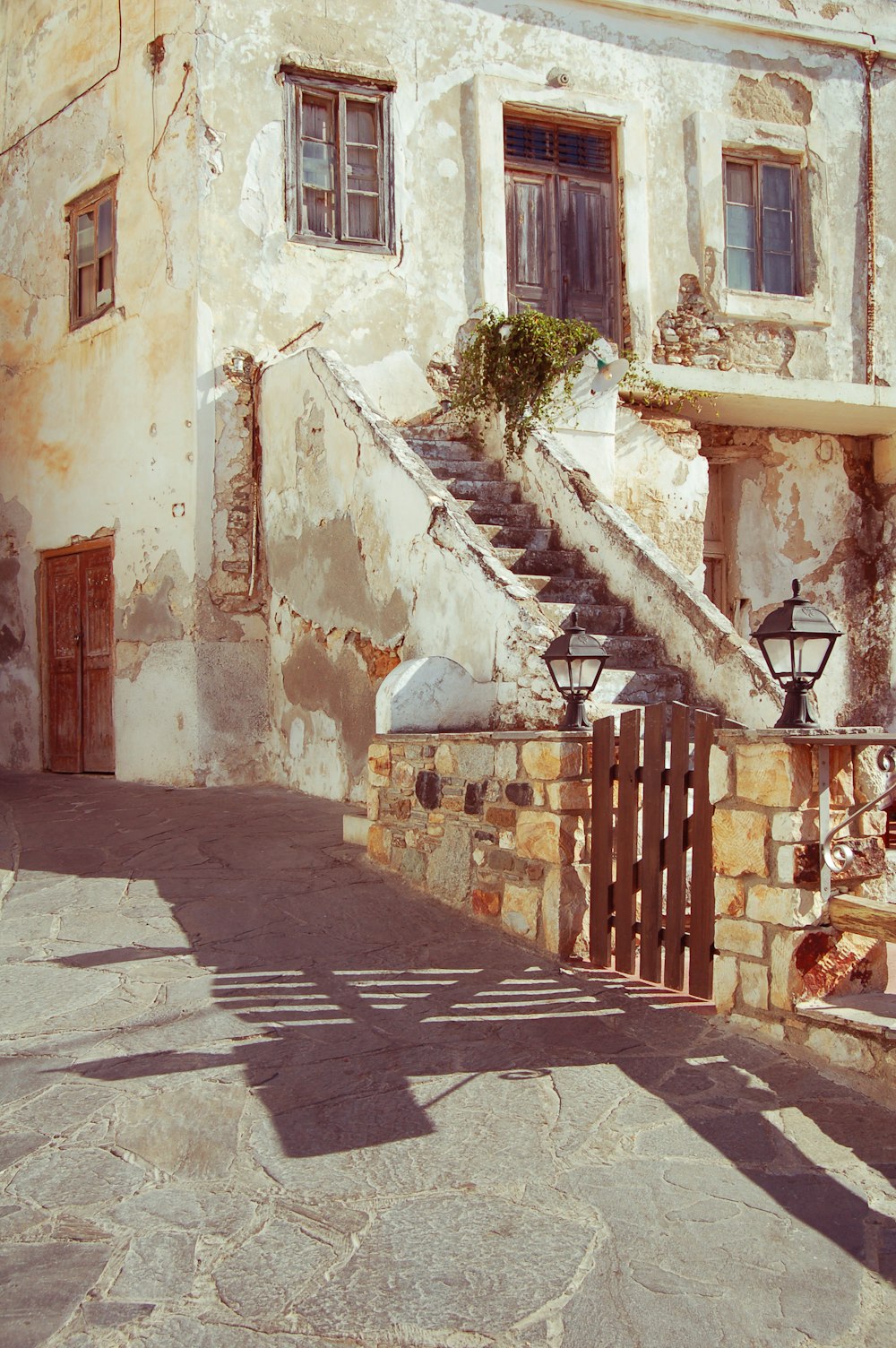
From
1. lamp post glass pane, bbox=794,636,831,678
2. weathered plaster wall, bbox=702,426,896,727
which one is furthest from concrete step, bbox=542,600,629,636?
weathered plaster wall, bbox=702,426,896,727

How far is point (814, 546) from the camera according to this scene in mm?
11430

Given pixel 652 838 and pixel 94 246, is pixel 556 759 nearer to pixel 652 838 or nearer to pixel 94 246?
pixel 652 838

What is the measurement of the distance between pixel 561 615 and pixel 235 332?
3.66 m

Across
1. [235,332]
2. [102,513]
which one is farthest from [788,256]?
[102,513]

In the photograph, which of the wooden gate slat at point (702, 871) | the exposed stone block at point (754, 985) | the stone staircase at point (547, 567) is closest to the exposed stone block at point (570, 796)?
the wooden gate slat at point (702, 871)

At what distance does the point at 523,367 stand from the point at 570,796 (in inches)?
174

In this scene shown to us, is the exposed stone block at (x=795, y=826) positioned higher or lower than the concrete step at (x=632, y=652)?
lower

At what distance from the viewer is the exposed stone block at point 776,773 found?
13.6 ft

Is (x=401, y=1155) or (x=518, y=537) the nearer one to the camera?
(x=401, y=1155)

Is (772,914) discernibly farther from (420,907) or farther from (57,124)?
(57,124)

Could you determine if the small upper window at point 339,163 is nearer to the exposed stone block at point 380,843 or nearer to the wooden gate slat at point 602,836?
the exposed stone block at point 380,843

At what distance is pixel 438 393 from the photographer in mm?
9773

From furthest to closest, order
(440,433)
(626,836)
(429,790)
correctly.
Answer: (440,433) < (429,790) < (626,836)

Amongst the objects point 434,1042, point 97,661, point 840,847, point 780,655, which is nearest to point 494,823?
point 434,1042
